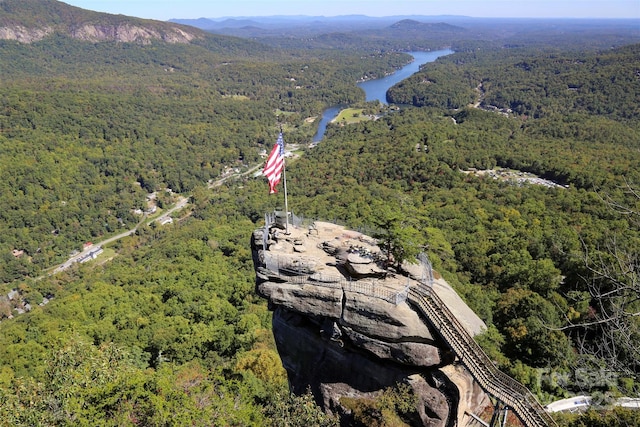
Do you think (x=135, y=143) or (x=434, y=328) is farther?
(x=135, y=143)

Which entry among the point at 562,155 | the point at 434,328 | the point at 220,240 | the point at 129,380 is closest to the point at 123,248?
the point at 220,240

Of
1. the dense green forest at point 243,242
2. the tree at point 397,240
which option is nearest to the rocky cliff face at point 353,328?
the tree at point 397,240

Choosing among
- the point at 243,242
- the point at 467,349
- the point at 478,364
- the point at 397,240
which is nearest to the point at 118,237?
the point at 243,242

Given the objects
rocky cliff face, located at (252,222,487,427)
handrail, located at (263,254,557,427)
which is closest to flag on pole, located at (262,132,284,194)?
rocky cliff face, located at (252,222,487,427)

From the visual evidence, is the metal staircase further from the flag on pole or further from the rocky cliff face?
the flag on pole

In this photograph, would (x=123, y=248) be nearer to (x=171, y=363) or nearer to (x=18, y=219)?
(x=18, y=219)

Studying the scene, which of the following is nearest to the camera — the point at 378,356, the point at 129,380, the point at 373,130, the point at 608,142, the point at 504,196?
the point at 129,380
